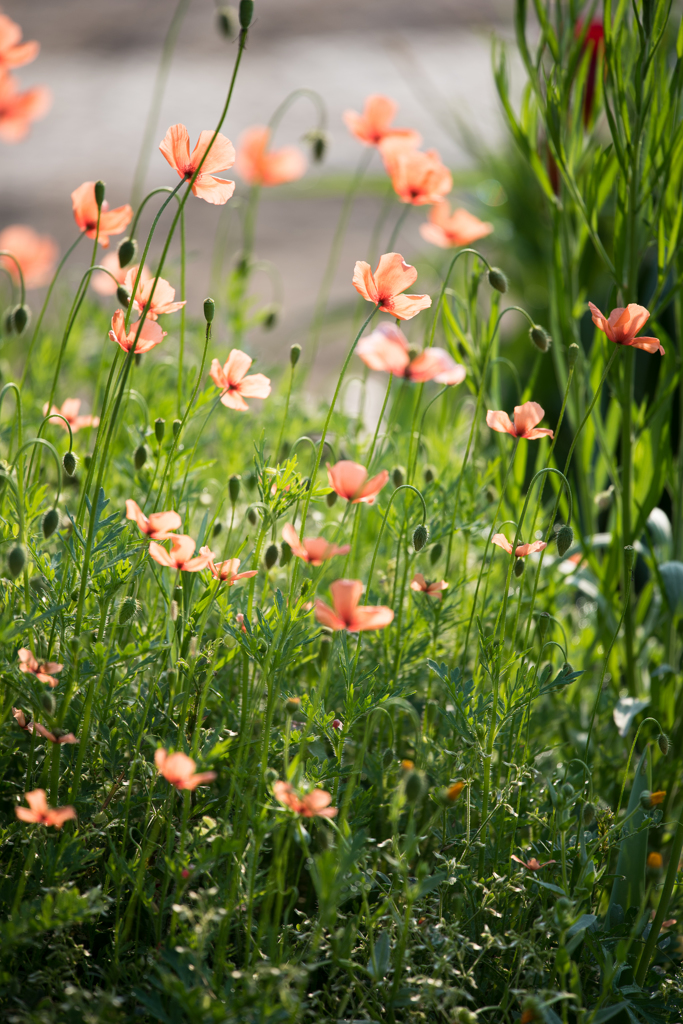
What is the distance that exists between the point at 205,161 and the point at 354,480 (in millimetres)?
304

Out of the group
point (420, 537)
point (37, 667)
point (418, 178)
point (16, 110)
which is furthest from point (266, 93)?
point (37, 667)

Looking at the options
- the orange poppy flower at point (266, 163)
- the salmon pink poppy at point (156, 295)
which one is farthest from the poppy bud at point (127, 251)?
the orange poppy flower at point (266, 163)

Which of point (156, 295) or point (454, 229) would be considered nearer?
point (156, 295)

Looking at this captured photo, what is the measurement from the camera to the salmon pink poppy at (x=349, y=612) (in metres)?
0.55

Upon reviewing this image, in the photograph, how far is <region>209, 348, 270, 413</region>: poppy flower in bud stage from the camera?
2.43ft

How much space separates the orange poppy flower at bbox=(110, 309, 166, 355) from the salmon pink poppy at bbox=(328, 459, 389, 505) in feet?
0.67

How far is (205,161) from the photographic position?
693mm

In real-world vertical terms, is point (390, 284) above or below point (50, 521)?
above

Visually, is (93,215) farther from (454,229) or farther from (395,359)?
(454,229)

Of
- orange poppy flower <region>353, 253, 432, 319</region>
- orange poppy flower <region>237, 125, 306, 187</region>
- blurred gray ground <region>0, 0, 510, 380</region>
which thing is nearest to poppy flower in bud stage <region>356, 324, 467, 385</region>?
orange poppy flower <region>353, 253, 432, 319</region>

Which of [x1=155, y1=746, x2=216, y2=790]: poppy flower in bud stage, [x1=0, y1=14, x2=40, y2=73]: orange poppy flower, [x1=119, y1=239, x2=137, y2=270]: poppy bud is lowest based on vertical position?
[x1=155, y1=746, x2=216, y2=790]: poppy flower in bud stage

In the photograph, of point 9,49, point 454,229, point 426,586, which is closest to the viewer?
point 426,586

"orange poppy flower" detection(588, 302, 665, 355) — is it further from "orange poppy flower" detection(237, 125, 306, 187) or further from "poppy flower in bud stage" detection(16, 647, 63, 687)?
"orange poppy flower" detection(237, 125, 306, 187)

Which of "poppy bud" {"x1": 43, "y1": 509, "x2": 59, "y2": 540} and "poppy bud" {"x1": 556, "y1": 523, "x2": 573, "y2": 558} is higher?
"poppy bud" {"x1": 43, "y1": 509, "x2": 59, "y2": 540}
